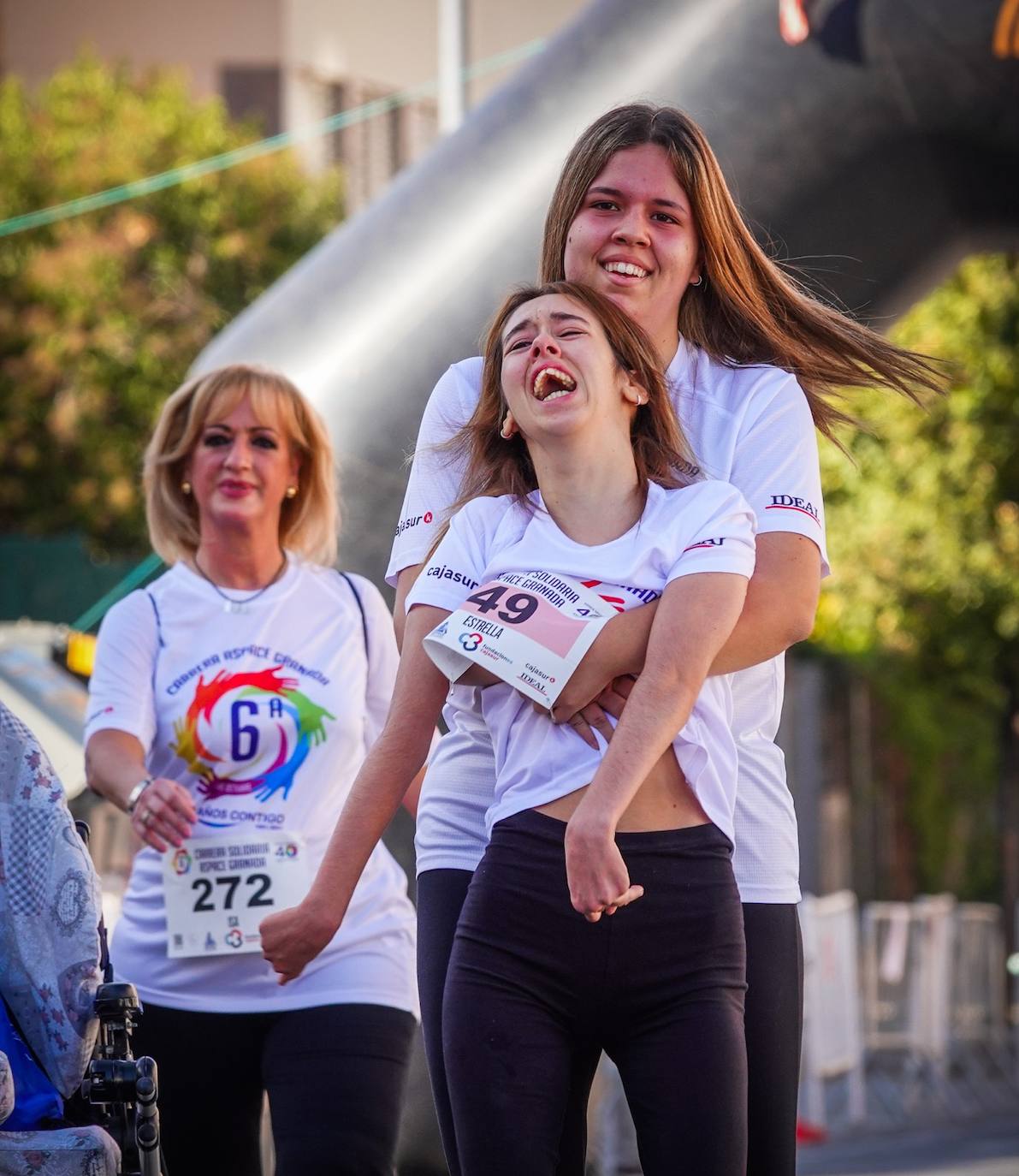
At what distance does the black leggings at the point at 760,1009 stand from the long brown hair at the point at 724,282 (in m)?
0.79

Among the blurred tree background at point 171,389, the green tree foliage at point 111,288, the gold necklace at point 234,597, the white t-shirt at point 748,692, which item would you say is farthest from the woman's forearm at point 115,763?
the green tree foliage at point 111,288

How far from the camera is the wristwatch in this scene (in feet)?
11.9

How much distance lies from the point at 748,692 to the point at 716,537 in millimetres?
351

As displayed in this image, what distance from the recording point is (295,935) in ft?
9.59

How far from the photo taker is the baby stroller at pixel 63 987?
9.20 ft

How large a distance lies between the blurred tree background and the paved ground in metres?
4.73

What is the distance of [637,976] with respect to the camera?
246 cm

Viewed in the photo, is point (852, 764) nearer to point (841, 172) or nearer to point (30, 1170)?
point (841, 172)

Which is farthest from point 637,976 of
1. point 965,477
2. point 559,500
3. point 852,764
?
point 852,764

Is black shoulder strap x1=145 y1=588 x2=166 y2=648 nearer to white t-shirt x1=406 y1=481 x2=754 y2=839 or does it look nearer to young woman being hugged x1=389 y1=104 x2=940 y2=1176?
young woman being hugged x1=389 y1=104 x2=940 y2=1176

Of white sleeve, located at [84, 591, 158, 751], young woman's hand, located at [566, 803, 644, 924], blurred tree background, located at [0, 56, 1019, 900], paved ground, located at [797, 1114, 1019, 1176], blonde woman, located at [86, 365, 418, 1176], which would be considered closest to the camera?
young woman's hand, located at [566, 803, 644, 924]

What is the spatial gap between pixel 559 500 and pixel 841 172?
2.97 m

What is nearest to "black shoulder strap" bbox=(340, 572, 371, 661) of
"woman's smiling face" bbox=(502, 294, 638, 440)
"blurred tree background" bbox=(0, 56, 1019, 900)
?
"woman's smiling face" bbox=(502, 294, 638, 440)

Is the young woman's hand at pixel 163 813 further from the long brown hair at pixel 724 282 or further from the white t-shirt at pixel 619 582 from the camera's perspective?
the long brown hair at pixel 724 282
